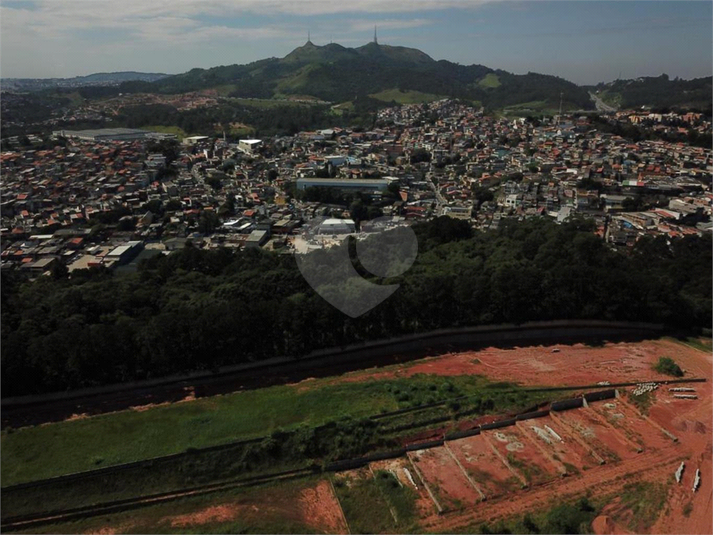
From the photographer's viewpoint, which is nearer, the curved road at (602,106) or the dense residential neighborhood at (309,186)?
the dense residential neighborhood at (309,186)

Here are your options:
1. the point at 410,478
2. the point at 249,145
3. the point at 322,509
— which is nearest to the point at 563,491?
the point at 410,478

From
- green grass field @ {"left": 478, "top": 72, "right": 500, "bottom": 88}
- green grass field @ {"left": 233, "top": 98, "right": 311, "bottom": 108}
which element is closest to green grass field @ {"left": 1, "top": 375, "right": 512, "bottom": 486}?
green grass field @ {"left": 233, "top": 98, "right": 311, "bottom": 108}

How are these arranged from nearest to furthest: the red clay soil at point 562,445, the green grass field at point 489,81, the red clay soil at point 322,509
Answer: the red clay soil at point 322,509
the red clay soil at point 562,445
the green grass field at point 489,81

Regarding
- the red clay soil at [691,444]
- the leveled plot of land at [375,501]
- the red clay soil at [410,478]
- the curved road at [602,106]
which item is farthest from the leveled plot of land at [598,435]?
the curved road at [602,106]

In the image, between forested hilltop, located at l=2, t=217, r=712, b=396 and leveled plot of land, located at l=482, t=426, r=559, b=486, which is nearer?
leveled plot of land, located at l=482, t=426, r=559, b=486

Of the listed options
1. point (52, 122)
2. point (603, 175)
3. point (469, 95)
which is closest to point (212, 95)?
point (52, 122)

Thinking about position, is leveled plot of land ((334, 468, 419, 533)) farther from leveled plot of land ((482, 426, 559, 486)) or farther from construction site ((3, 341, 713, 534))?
leveled plot of land ((482, 426, 559, 486))

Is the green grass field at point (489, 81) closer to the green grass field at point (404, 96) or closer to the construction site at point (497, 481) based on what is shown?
the green grass field at point (404, 96)

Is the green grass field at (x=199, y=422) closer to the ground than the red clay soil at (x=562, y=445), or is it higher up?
closer to the ground
